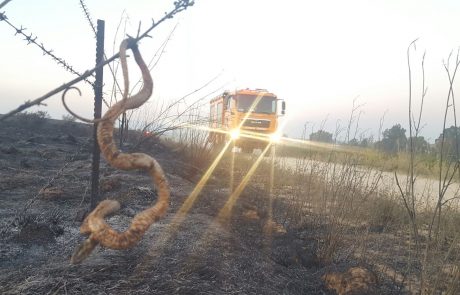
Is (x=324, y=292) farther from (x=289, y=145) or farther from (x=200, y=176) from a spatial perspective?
(x=289, y=145)

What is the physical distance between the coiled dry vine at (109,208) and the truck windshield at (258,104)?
13.9 m

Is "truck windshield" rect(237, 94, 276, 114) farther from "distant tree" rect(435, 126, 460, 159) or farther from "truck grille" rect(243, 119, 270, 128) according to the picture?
"distant tree" rect(435, 126, 460, 159)

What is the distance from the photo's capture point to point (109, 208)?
0.99 meters

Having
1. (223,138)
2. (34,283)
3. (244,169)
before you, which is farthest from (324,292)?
(223,138)

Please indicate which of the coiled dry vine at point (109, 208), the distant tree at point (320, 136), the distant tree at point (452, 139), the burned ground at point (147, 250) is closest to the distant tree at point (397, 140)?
the distant tree at point (452, 139)

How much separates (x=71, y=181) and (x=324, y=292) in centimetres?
400

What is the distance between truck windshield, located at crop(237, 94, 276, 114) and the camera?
14.9 metres

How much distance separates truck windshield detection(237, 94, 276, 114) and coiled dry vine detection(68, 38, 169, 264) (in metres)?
13.9

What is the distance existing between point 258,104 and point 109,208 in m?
14.3

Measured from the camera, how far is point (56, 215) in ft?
12.3

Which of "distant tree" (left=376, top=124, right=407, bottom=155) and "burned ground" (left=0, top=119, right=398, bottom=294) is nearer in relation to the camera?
"burned ground" (left=0, top=119, right=398, bottom=294)

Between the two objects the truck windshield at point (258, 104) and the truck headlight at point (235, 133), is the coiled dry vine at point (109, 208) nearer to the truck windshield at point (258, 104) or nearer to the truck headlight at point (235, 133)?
the truck headlight at point (235, 133)

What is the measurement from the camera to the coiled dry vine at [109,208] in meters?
0.92

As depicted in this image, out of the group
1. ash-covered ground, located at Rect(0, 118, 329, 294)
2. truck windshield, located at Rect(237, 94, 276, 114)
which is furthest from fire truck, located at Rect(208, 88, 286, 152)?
ash-covered ground, located at Rect(0, 118, 329, 294)
